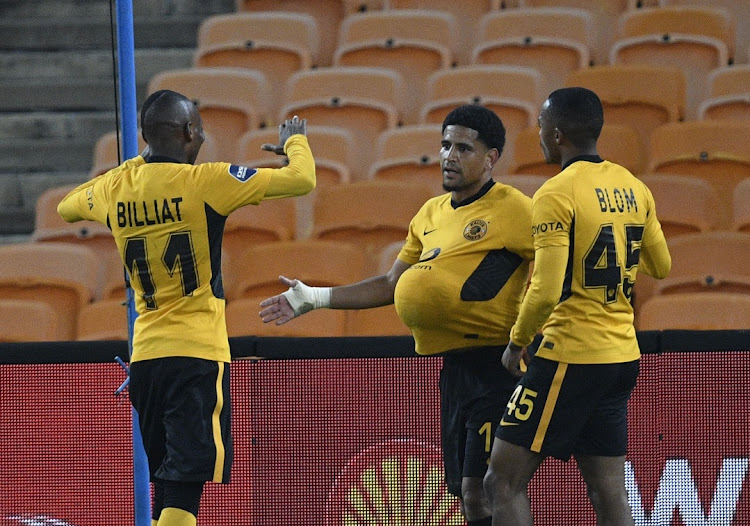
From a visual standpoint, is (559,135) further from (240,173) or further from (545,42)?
(545,42)

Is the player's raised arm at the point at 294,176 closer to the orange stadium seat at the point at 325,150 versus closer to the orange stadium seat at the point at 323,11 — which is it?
the orange stadium seat at the point at 325,150

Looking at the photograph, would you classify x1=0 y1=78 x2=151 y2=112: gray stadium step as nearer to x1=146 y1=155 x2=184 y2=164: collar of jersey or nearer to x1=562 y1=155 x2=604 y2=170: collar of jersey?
x1=146 y1=155 x2=184 y2=164: collar of jersey

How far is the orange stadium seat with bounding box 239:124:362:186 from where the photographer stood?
8.92 metres

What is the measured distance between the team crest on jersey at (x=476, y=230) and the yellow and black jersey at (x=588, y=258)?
0.36 meters

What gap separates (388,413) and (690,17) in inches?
219

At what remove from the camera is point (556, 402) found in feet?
14.3

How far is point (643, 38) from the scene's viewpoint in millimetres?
9711

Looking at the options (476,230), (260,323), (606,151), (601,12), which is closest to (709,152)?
(606,151)

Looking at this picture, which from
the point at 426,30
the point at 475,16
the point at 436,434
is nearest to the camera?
the point at 436,434

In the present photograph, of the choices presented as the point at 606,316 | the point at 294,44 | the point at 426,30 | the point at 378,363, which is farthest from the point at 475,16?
the point at 606,316

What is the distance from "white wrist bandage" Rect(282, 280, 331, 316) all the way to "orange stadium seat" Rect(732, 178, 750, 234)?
3.67 metres

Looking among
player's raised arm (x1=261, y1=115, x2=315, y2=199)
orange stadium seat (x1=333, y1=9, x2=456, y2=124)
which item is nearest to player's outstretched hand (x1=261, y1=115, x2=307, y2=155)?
player's raised arm (x1=261, y1=115, x2=315, y2=199)

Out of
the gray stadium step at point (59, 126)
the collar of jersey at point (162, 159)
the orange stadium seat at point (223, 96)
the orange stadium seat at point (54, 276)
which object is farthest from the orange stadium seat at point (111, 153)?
the collar of jersey at point (162, 159)

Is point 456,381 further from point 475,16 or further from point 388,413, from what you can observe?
point 475,16
